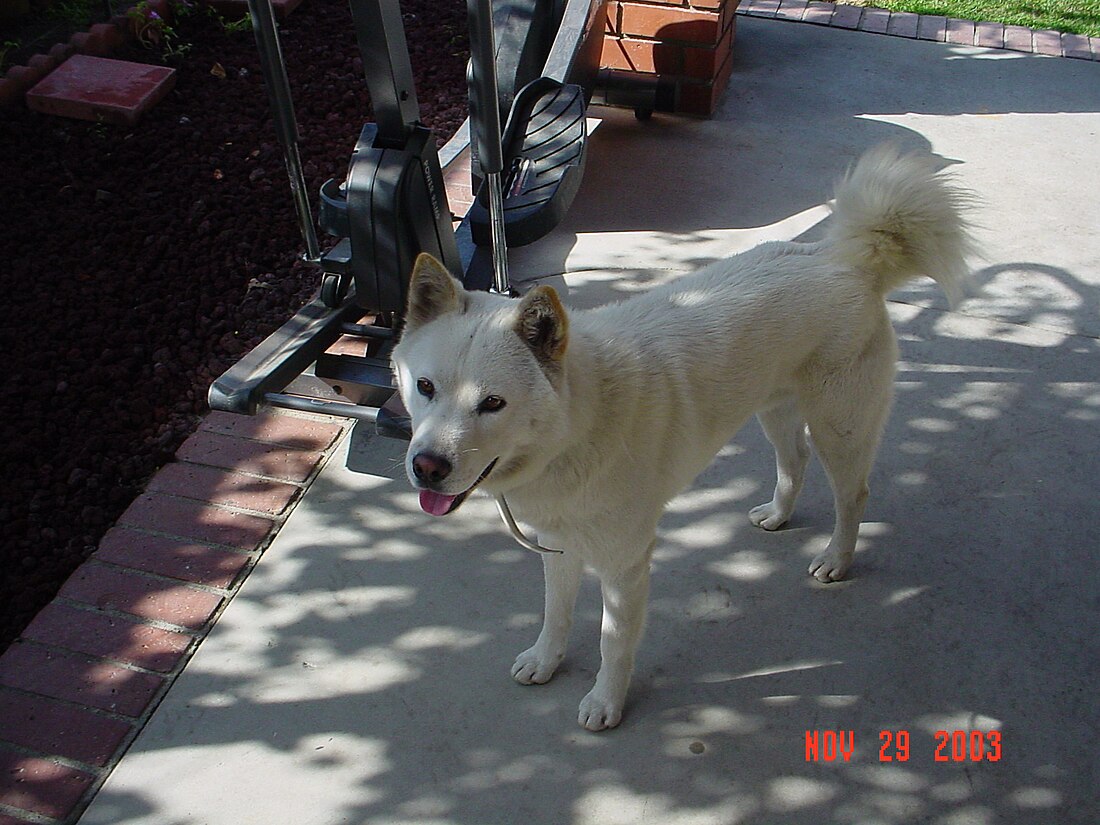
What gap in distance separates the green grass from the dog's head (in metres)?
5.52

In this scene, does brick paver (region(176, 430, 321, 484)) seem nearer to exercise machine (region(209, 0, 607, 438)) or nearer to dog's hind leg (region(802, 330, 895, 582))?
exercise machine (region(209, 0, 607, 438))

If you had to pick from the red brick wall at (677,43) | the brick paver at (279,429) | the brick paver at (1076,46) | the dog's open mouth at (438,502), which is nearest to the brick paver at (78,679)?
the brick paver at (279,429)

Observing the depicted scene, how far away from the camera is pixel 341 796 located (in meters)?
2.38

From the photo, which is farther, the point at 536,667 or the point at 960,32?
the point at 960,32

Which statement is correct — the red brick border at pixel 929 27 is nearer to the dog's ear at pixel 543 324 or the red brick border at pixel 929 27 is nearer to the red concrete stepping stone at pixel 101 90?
the red concrete stepping stone at pixel 101 90

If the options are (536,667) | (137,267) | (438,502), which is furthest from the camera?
(137,267)

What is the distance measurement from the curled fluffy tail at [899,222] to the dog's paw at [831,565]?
82 centimetres

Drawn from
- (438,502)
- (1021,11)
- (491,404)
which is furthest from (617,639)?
(1021,11)

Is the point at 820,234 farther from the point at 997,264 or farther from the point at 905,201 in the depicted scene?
the point at 905,201

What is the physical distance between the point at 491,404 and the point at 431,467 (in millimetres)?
182

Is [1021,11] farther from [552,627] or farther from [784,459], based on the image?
[552,627]

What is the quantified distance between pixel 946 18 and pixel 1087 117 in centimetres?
145

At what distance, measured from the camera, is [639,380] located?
7.38 ft

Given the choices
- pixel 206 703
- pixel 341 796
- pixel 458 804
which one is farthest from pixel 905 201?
pixel 206 703
